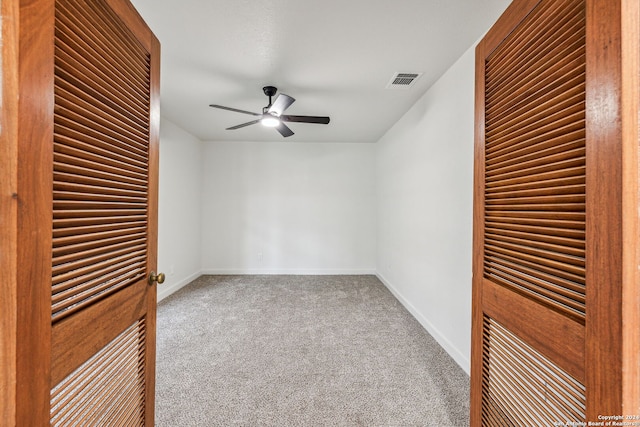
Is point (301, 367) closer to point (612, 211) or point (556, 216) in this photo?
point (556, 216)

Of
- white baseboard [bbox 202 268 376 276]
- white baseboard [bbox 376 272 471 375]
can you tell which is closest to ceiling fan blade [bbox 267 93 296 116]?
white baseboard [bbox 376 272 471 375]

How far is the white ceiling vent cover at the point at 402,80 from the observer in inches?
98.5

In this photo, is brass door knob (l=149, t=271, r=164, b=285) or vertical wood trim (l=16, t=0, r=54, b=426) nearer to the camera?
vertical wood trim (l=16, t=0, r=54, b=426)

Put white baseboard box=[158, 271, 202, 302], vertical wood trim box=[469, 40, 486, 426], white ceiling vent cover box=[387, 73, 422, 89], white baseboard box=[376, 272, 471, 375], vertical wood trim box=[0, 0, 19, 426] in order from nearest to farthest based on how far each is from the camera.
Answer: vertical wood trim box=[0, 0, 19, 426] → vertical wood trim box=[469, 40, 486, 426] → white baseboard box=[376, 272, 471, 375] → white ceiling vent cover box=[387, 73, 422, 89] → white baseboard box=[158, 271, 202, 302]

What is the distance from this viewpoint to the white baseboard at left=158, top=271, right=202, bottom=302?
12.1 feet

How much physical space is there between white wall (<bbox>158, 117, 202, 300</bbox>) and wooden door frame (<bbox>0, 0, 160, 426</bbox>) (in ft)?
11.0

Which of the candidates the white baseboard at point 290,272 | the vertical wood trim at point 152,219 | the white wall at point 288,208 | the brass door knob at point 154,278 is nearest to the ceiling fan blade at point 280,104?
the vertical wood trim at point 152,219

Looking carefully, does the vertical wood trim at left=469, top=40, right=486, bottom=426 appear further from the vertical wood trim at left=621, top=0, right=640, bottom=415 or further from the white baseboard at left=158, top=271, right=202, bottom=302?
the white baseboard at left=158, top=271, right=202, bottom=302

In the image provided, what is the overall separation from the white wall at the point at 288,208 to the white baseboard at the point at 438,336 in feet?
5.10

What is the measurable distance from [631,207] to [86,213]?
144cm

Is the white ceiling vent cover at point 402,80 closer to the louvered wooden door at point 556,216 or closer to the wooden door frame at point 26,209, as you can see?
the louvered wooden door at point 556,216

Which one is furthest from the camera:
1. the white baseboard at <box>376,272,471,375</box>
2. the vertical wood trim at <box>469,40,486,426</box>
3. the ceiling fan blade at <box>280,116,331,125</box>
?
the ceiling fan blade at <box>280,116,331,125</box>

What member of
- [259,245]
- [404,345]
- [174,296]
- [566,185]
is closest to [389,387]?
[404,345]

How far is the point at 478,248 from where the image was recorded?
48.8 inches
